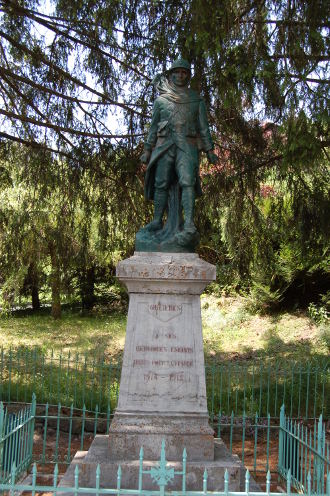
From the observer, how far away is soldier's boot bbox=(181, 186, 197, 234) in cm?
504

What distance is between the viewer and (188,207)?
508 centimetres

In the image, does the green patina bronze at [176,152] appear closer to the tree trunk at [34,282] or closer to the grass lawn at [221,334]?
the grass lawn at [221,334]

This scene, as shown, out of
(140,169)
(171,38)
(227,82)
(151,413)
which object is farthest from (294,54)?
(151,413)

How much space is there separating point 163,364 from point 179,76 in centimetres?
259

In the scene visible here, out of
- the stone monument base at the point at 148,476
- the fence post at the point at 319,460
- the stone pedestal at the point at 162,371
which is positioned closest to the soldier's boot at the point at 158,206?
the stone pedestal at the point at 162,371

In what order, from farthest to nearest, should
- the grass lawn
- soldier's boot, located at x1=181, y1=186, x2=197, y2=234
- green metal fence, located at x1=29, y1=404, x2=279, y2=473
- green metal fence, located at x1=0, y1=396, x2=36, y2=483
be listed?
the grass lawn < green metal fence, located at x1=29, y1=404, x2=279, y2=473 < soldier's boot, located at x1=181, y1=186, x2=197, y2=234 < green metal fence, located at x1=0, y1=396, x2=36, y2=483

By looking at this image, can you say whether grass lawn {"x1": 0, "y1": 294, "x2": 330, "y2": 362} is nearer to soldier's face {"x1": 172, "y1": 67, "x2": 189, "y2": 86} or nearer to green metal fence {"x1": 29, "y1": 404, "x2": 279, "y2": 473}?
green metal fence {"x1": 29, "y1": 404, "x2": 279, "y2": 473}

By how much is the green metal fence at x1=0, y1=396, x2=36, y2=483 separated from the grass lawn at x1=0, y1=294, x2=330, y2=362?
612 cm

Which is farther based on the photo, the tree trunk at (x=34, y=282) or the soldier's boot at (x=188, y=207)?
the tree trunk at (x=34, y=282)

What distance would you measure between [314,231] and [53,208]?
13.4 ft

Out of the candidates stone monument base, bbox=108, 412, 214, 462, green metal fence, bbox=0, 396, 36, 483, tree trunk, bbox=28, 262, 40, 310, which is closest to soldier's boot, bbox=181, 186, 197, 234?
stone monument base, bbox=108, 412, 214, 462

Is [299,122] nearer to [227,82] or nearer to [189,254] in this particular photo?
[227,82]

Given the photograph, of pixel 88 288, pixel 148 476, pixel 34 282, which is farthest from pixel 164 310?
pixel 88 288

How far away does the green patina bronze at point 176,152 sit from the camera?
5102mm
